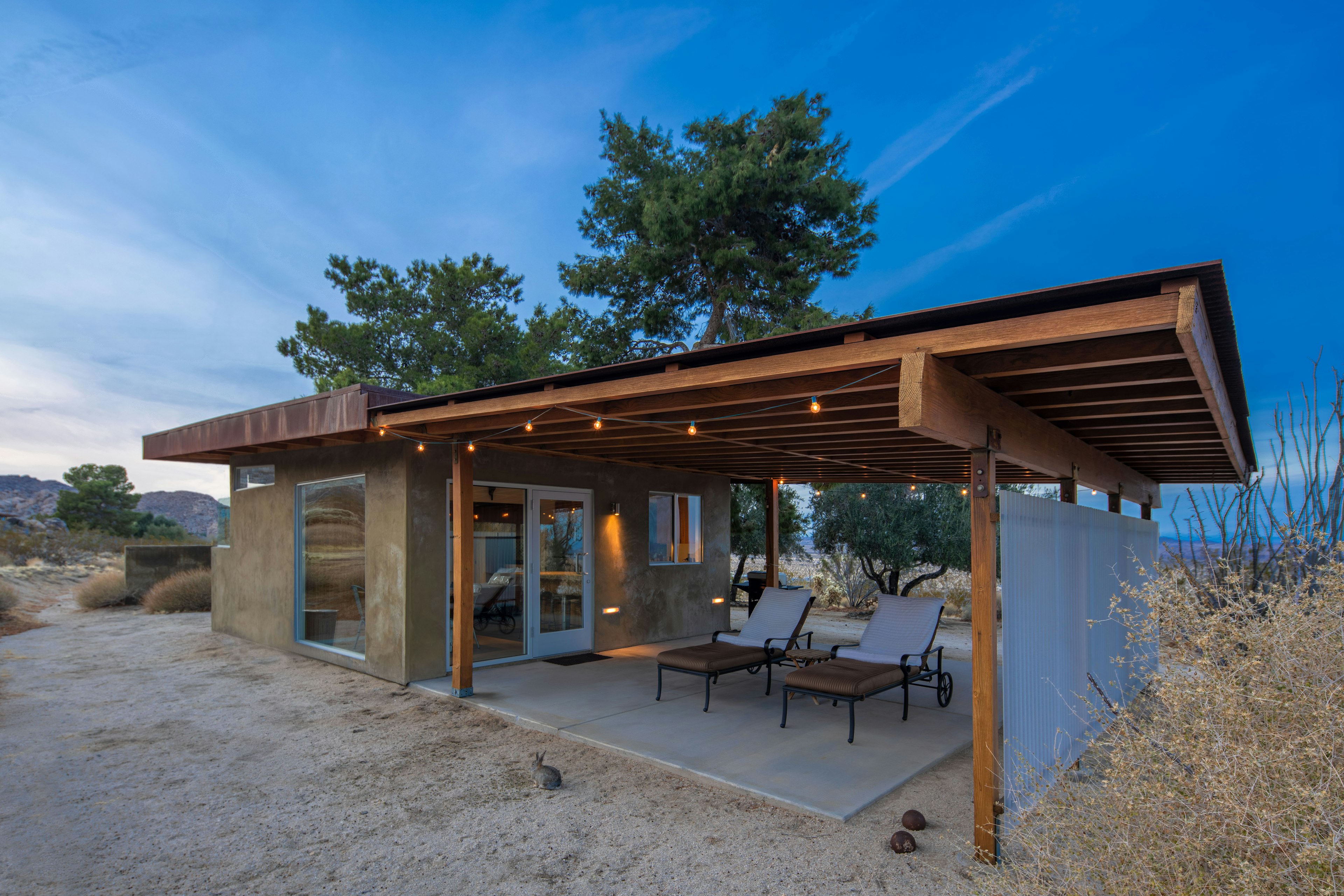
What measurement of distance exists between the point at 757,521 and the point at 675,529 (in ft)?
20.6

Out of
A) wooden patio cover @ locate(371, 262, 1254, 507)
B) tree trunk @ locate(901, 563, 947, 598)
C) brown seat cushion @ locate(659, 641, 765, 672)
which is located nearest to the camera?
wooden patio cover @ locate(371, 262, 1254, 507)

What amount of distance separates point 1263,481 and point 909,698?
4.36 metres

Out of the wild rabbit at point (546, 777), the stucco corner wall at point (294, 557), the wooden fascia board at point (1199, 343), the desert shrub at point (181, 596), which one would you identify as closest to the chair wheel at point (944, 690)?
the wooden fascia board at point (1199, 343)

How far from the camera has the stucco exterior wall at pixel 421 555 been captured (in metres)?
7.19

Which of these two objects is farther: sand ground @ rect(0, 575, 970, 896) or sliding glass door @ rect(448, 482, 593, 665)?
sliding glass door @ rect(448, 482, 593, 665)

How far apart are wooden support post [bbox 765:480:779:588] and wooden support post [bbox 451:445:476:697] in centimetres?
555

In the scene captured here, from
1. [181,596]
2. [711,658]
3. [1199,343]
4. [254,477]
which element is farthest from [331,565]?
[1199,343]

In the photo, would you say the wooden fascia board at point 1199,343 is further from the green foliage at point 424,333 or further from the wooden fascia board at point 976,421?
the green foliage at point 424,333

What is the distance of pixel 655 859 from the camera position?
3.43 meters

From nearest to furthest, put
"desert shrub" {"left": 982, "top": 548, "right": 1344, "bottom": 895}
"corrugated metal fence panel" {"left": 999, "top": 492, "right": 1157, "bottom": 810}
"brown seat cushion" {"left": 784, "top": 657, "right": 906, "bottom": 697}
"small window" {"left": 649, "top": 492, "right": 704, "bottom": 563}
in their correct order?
"desert shrub" {"left": 982, "top": 548, "right": 1344, "bottom": 895}
"corrugated metal fence panel" {"left": 999, "top": 492, "right": 1157, "bottom": 810}
"brown seat cushion" {"left": 784, "top": 657, "right": 906, "bottom": 697}
"small window" {"left": 649, "top": 492, "right": 704, "bottom": 563}

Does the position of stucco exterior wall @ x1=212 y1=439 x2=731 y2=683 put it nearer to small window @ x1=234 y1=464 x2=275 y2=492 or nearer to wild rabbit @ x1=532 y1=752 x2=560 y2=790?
small window @ x1=234 y1=464 x2=275 y2=492

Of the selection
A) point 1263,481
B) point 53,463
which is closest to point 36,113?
point 1263,481

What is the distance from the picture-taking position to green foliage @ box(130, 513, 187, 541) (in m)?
28.3

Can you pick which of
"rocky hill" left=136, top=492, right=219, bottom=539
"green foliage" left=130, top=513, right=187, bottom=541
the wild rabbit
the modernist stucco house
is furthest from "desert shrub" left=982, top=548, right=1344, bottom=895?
"rocky hill" left=136, top=492, right=219, bottom=539
